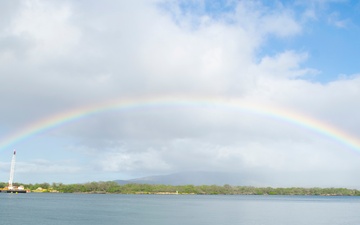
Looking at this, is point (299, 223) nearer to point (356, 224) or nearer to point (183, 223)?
point (356, 224)

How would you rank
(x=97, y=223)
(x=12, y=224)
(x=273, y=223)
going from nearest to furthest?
1. (x=12, y=224)
2. (x=97, y=223)
3. (x=273, y=223)

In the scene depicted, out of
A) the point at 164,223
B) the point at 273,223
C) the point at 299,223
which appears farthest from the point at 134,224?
the point at 299,223

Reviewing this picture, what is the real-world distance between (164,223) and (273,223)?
2162 centimetres

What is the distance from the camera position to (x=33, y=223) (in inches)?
2717

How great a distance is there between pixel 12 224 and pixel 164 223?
1030 inches

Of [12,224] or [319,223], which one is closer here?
[12,224]

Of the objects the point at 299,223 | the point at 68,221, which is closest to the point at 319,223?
the point at 299,223

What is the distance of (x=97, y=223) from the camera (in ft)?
236

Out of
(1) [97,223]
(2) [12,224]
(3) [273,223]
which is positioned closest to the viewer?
(2) [12,224]

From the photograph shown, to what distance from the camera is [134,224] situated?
71000 mm

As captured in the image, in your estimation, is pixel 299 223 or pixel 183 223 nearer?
pixel 183 223

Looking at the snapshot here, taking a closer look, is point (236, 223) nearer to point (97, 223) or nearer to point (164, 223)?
point (164, 223)

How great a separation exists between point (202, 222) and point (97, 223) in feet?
64.5

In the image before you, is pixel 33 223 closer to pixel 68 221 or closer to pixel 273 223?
pixel 68 221
